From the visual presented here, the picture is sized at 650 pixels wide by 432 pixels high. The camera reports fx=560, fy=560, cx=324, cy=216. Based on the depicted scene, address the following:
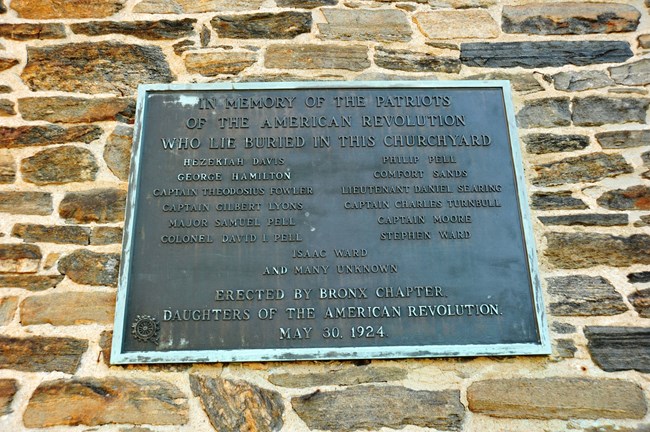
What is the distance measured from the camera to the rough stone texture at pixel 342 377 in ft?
9.24

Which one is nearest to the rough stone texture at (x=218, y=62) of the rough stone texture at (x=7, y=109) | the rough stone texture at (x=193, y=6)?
the rough stone texture at (x=193, y=6)

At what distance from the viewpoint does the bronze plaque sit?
287 cm

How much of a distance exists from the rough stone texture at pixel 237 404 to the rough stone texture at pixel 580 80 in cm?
255

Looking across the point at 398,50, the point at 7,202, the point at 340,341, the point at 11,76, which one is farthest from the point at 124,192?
the point at 398,50

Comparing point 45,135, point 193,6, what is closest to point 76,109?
point 45,135

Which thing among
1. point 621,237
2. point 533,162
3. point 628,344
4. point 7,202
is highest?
point 533,162

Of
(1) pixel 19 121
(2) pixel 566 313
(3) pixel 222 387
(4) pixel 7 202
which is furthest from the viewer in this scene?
(1) pixel 19 121

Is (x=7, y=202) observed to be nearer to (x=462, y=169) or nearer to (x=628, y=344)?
(x=462, y=169)

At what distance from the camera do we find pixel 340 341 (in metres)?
2.85

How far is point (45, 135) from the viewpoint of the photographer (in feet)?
11.1

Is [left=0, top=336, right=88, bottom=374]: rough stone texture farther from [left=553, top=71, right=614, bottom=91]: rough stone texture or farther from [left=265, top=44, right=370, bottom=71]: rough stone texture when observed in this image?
[left=553, top=71, right=614, bottom=91]: rough stone texture

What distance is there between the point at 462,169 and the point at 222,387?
177 centimetres

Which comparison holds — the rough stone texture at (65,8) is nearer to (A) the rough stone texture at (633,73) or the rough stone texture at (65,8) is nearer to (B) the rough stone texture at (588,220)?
(B) the rough stone texture at (588,220)

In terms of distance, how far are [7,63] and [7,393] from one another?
2042 millimetres
